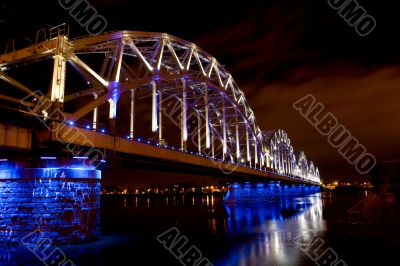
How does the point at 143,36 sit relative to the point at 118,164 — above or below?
above

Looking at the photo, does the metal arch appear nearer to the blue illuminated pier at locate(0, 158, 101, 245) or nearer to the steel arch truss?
the blue illuminated pier at locate(0, 158, 101, 245)

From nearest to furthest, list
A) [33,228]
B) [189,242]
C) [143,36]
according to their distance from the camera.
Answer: [33,228]
[189,242]
[143,36]

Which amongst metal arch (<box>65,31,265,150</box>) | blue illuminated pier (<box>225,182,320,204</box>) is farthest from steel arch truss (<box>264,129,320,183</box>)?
metal arch (<box>65,31,265,150</box>)

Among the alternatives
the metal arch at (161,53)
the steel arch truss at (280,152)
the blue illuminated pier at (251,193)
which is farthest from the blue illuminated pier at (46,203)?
the steel arch truss at (280,152)

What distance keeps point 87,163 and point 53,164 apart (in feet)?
6.97

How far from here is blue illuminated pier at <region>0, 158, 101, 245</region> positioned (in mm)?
20078

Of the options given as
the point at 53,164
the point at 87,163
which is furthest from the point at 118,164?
the point at 53,164

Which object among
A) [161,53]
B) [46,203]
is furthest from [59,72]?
[161,53]

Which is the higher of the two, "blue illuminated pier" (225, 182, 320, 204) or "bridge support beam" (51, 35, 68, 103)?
"bridge support beam" (51, 35, 68, 103)

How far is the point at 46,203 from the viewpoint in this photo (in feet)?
66.2

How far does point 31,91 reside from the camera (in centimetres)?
2780

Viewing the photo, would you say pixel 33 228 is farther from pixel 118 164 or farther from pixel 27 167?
pixel 118 164

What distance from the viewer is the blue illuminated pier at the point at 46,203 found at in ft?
65.9

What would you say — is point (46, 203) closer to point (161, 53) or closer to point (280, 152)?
point (161, 53)
